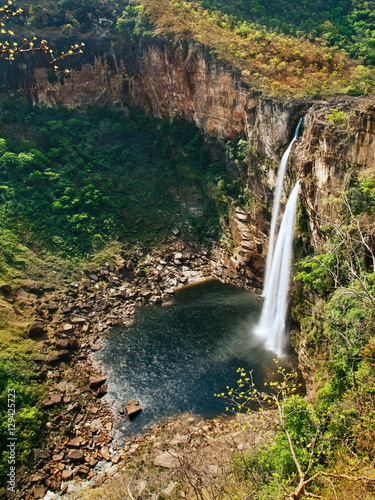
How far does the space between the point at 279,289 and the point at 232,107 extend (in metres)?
17.2

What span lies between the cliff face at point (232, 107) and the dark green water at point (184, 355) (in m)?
5.92

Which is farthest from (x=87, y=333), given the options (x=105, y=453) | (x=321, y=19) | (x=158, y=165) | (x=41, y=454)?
(x=321, y=19)

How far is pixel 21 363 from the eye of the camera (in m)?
21.9

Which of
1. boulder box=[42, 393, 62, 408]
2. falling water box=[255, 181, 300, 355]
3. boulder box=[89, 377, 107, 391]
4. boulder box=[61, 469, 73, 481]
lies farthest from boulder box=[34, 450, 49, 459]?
falling water box=[255, 181, 300, 355]

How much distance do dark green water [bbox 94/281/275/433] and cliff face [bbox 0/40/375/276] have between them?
19.4 ft

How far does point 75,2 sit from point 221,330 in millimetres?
40657

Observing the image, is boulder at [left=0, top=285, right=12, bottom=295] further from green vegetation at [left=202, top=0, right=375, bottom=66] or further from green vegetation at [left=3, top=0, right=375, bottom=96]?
green vegetation at [left=202, top=0, right=375, bottom=66]

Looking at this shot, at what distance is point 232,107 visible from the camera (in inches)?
1307

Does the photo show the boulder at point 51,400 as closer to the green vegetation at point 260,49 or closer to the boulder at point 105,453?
the boulder at point 105,453

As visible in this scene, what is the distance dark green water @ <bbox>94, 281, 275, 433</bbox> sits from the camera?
21.0m

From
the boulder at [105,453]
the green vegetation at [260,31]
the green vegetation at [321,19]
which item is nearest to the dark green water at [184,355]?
the boulder at [105,453]

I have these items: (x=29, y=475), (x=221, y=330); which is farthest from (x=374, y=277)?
(x=29, y=475)

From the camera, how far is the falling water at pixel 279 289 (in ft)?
80.2

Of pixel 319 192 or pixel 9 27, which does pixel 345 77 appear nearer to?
pixel 319 192
